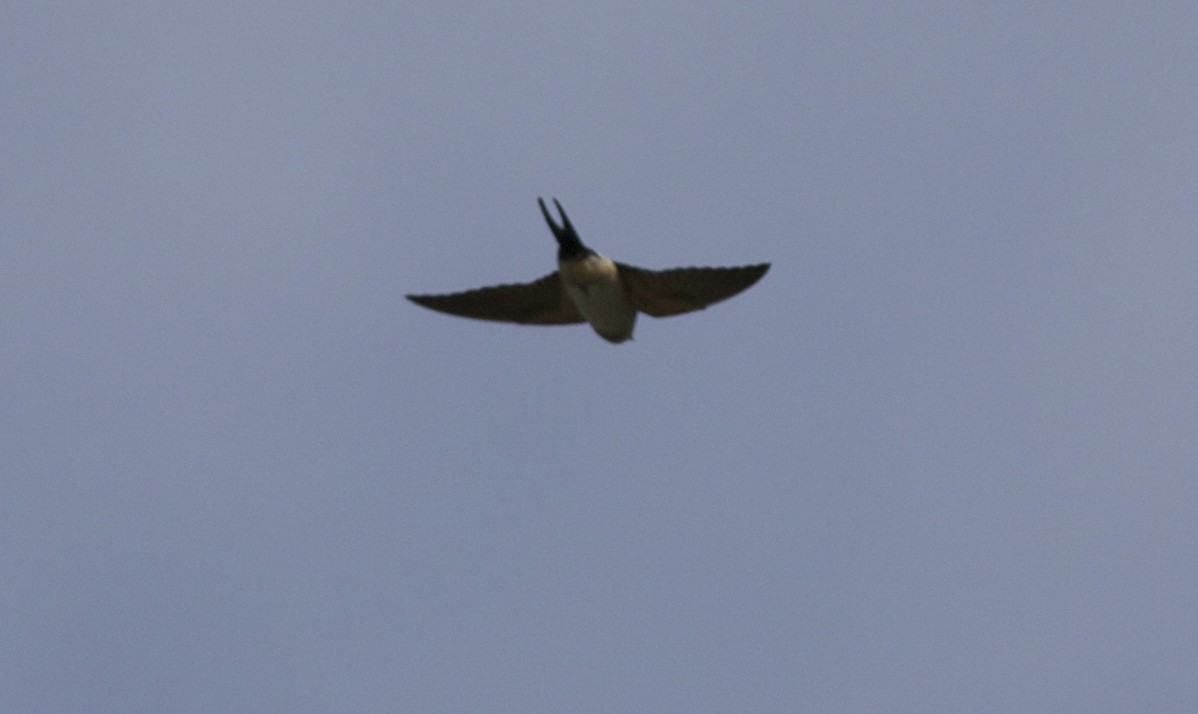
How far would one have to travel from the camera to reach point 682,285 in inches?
1554

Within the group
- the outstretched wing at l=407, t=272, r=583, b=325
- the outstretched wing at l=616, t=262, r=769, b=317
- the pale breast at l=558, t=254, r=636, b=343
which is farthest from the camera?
the outstretched wing at l=407, t=272, r=583, b=325

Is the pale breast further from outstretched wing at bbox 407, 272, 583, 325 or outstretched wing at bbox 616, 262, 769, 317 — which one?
outstretched wing at bbox 407, 272, 583, 325

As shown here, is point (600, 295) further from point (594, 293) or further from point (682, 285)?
point (682, 285)

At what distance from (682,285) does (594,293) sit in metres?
1.61

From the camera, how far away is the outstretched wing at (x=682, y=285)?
3875 centimetres

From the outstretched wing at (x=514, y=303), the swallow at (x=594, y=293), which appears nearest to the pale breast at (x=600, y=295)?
the swallow at (x=594, y=293)

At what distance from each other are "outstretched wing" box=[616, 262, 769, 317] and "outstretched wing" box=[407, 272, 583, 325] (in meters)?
1.41

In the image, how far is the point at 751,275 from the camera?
38.4 meters

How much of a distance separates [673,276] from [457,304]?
4.26 metres

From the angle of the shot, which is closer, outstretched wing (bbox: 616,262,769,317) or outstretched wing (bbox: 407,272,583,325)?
outstretched wing (bbox: 616,262,769,317)

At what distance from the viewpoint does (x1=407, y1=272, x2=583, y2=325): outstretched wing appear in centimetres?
4034

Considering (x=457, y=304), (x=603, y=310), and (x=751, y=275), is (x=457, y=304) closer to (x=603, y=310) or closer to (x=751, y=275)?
(x=603, y=310)

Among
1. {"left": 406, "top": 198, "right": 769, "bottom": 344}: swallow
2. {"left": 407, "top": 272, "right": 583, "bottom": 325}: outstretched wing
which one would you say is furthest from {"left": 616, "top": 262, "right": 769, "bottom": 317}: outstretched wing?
{"left": 407, "top": 272, "right": 583, "bottom": 325}: outstretched wing

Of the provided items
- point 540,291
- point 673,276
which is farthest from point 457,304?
point 673,276
